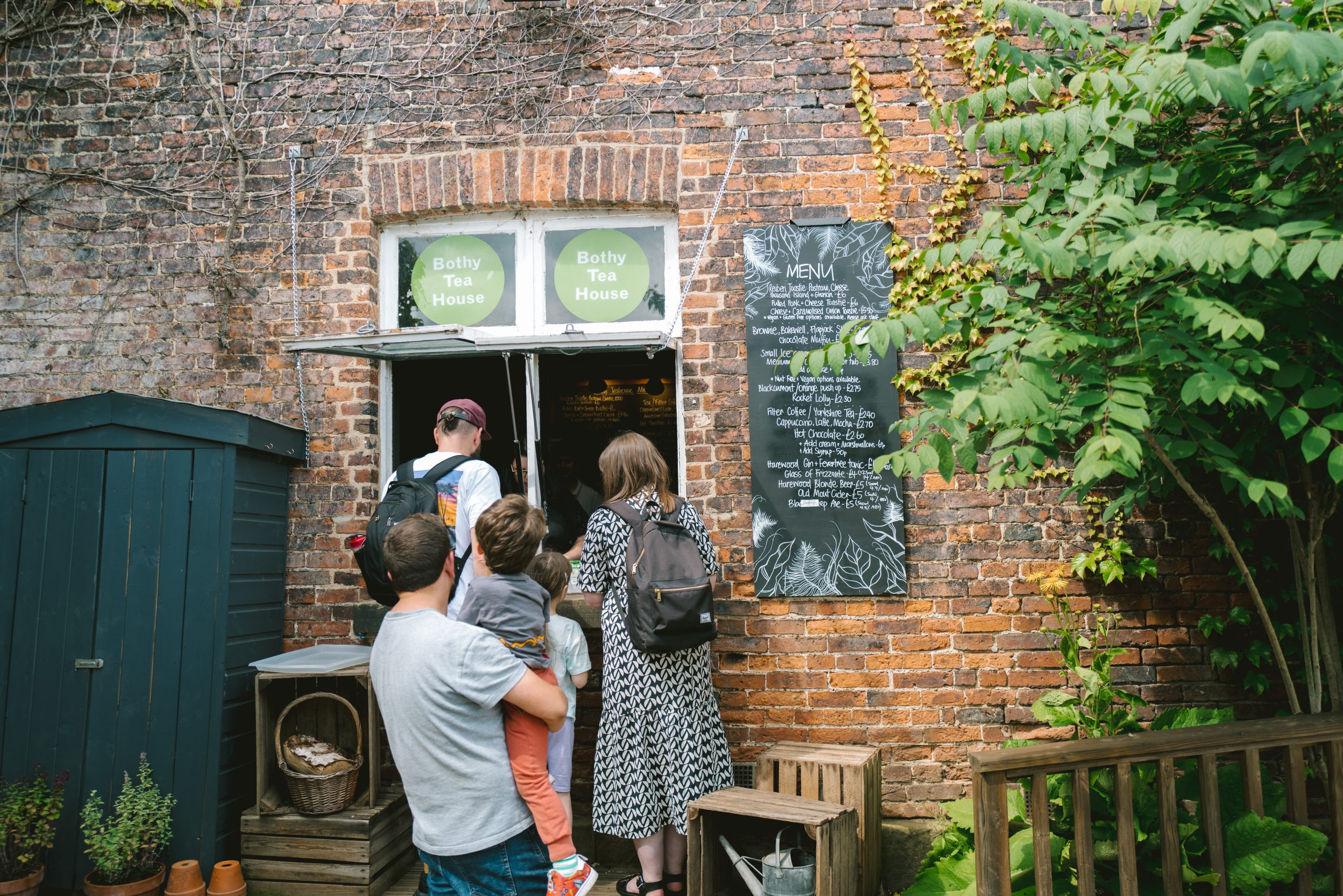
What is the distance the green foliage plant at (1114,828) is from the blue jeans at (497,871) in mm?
1435

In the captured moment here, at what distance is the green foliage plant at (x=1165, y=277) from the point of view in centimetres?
223

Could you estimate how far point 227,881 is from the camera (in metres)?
3.37

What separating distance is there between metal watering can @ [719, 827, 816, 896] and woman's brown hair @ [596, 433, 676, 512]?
1374 millimetres

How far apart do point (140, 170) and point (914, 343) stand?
4104 millimetres

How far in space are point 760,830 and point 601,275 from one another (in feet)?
9.04

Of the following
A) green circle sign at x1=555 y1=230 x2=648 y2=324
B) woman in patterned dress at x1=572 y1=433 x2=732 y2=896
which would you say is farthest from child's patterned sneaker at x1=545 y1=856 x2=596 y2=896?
green circle sign at x1=555 y1=230 x2=648 y2=324

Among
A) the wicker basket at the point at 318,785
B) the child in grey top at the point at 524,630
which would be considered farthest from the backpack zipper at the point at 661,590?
the wicker basket at the point at 318,785

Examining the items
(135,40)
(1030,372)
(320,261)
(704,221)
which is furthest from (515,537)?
(135,40)

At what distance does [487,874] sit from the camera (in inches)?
83.9

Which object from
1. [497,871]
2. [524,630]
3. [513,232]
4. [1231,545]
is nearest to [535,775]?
[497,871]

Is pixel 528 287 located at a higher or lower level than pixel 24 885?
higher

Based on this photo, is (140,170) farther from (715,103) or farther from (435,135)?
(715,103)

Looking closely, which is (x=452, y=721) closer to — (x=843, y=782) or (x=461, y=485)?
(x=461, y=485)

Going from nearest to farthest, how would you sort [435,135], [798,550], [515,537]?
[515,537] → [798,550] → [435,135]
